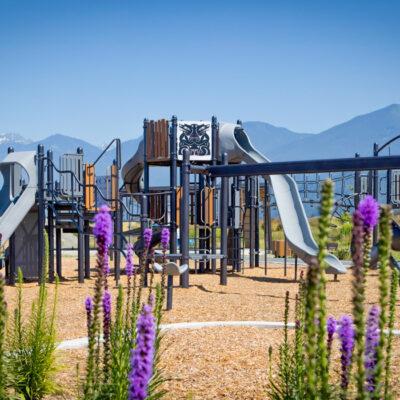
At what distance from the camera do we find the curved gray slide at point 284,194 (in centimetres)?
1647

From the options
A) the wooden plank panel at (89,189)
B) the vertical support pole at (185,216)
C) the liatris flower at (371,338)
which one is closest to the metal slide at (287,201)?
the vertical support pole at (185,216)

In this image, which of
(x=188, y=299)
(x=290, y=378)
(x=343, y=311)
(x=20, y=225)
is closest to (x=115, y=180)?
(x=20, y=225)

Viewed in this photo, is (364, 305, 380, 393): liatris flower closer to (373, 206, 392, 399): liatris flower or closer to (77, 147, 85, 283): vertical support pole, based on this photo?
(373, 206, 392, 399): liatris flower

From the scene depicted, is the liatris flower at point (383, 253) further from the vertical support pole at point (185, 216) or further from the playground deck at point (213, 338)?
the vertical support pole at point (185, 216)

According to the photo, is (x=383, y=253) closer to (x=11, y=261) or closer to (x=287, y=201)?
(x=11, y=261)

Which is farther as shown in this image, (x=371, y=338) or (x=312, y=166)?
(x=312, y=166)

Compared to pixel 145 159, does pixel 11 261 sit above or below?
below

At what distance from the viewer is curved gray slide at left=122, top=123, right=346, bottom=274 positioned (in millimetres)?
16469

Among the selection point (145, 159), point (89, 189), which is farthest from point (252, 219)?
point (89, 189)

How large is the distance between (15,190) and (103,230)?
1492 centimetres

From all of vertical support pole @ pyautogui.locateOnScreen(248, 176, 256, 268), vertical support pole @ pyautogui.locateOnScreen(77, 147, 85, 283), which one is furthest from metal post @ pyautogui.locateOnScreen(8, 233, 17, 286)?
vertical support pole @ pyautogui.locateOnScreen(248, 176, 256, 268)

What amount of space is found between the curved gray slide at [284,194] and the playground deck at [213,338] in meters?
1.01

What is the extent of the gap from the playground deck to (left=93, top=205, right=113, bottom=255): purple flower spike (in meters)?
Answer: 0.67

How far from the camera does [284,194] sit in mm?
18688
